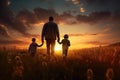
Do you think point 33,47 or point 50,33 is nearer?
point 50,33

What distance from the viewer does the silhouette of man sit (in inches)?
650

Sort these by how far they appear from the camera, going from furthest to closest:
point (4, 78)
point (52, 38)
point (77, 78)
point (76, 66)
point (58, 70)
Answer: point (52, 38), point (76, 66), point (58, 70), point (77, 78), point (4, 78)

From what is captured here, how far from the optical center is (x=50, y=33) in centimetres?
1658

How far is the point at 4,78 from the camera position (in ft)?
23.9

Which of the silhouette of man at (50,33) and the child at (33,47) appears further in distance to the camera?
the child at (33,47)

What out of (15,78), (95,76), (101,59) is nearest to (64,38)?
(101,59)

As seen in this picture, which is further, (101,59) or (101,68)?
(101,59)

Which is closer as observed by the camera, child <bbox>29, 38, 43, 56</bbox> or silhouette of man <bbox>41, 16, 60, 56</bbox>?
silhouette of man <bbox>41, 16, 60, 56</bbox>

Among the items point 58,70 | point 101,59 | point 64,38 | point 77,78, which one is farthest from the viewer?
point 64,38

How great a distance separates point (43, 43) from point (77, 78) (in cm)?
888

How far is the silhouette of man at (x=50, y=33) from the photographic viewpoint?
16.5 m

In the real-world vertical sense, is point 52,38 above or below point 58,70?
above

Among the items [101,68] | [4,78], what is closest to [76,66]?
[101,68]

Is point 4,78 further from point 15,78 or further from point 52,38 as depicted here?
point 52,38
